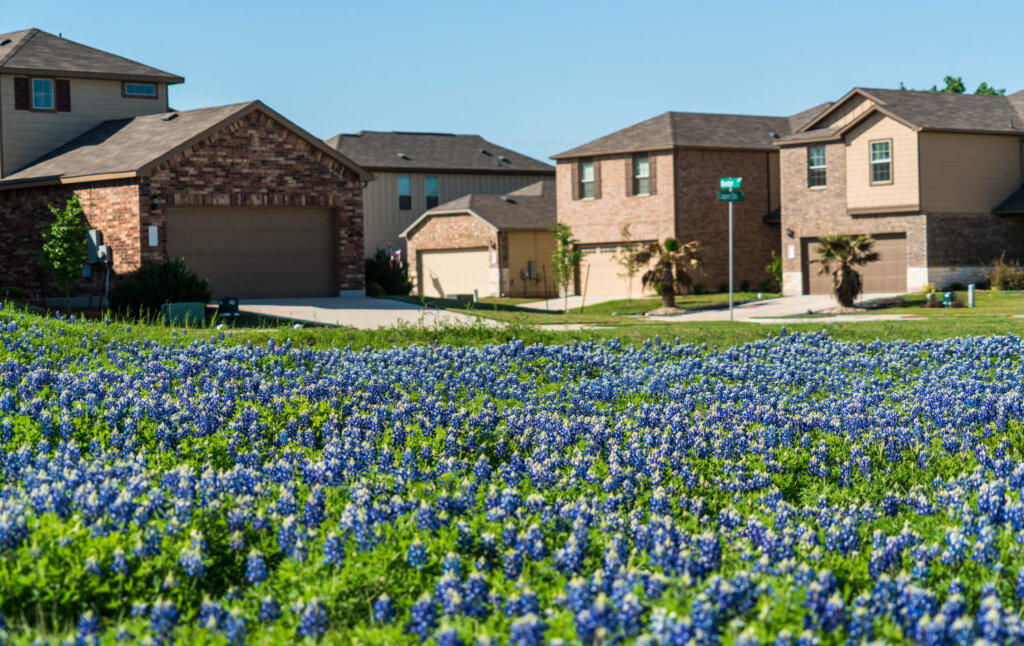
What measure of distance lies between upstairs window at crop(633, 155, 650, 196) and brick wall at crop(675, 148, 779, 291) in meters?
1.38

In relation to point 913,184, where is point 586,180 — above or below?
above

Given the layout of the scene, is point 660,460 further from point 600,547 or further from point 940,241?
point 940,241

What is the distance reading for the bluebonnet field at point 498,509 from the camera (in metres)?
4.34

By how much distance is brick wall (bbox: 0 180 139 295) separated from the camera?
2662cm

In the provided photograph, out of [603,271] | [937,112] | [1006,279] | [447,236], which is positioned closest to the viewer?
[1006,279]

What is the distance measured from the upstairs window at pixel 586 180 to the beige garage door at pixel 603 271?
2001 mm

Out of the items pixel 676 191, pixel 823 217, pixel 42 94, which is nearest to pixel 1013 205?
pixel 823 217

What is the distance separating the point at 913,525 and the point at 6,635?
4.35 metres

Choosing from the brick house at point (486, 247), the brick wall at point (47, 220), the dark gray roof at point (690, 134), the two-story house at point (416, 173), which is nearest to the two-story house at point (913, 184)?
the dark gray roof at point (690, 134)

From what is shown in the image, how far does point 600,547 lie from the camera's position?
535 cm

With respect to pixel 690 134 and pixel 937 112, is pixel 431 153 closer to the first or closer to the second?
pixel 690 134

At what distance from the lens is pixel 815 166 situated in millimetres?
37750

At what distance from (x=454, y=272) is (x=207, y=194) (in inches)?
829

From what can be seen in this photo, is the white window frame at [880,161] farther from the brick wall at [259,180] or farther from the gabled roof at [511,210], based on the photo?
the brick wall at [259,180]
